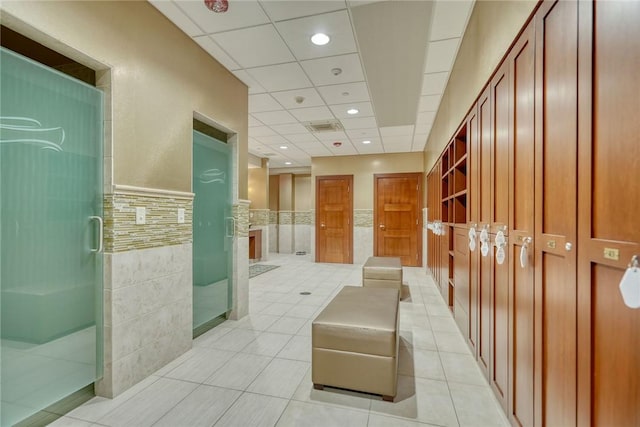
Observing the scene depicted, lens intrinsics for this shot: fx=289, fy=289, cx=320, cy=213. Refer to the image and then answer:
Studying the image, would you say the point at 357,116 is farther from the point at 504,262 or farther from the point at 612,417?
the point at 612,417

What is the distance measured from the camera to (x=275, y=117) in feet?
15.6

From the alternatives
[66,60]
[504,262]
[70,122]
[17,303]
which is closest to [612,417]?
[504,262]

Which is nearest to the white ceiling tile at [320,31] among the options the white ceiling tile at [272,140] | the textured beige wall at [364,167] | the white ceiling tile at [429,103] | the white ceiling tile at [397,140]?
the white ceiling tile at [429,103]

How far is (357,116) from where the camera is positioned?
473 cm

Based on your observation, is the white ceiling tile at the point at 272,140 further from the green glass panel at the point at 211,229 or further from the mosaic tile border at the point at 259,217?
the green glass panel at the point at 211,229

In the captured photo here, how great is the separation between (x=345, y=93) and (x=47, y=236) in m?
3.36

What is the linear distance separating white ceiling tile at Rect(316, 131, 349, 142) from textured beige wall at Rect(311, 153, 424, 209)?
1.65 meters

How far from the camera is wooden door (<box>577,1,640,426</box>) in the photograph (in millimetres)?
802

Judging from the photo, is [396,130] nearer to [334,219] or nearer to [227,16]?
[334,219]

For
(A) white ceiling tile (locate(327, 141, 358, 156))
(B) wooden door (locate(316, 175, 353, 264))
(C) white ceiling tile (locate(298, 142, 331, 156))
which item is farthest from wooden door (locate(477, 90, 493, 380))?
(B) wooden door (locate(316, 175, 353, 264))

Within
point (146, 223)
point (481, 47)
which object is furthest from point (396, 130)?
point (146, 223)

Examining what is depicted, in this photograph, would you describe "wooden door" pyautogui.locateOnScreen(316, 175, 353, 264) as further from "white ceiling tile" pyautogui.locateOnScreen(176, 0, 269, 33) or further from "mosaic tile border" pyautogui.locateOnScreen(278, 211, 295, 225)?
"white ceiling tile" pyautogui.locateOnScreen(176, 0, 269, 33)

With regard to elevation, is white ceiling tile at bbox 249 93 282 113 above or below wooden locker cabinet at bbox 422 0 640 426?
above

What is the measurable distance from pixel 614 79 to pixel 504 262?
1125 millimetres
